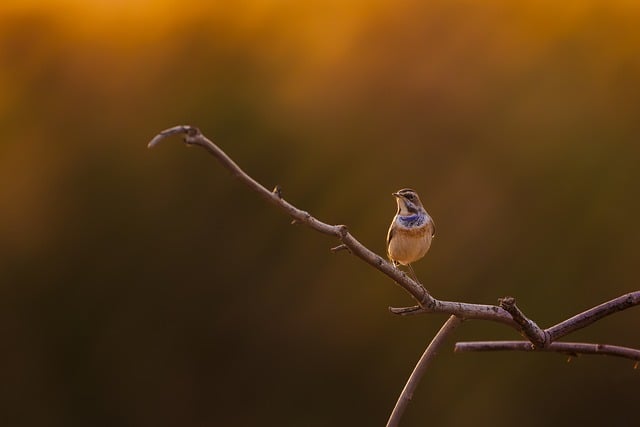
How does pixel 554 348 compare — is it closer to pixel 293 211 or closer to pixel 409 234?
pixel 409 234

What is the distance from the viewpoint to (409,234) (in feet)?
7.50

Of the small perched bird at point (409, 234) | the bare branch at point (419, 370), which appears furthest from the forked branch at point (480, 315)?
the small perched bird at point (409, 234)

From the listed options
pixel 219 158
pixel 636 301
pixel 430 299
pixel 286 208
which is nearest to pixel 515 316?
pixel 430 299

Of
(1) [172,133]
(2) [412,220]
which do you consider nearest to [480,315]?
(2) [412,220]

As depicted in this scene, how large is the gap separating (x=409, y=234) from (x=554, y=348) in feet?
2.12

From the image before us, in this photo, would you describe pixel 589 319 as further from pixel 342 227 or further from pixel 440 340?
pixel 342 227

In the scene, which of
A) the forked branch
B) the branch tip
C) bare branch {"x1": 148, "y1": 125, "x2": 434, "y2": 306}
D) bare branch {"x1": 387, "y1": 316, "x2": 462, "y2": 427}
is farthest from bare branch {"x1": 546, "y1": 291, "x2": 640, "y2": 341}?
the branch tip

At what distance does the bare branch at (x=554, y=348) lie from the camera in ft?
5.67

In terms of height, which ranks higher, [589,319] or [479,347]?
[589,319]

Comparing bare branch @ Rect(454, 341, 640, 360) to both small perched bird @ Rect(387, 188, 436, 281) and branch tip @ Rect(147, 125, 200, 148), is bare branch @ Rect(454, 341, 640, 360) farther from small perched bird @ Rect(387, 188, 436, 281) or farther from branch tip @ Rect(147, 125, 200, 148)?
branch tip @ Rect(147, 125, 200, 148)

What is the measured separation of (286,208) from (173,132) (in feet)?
0.73

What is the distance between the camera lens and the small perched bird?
229 cm

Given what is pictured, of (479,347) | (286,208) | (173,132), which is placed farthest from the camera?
(479,347)

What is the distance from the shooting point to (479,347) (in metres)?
1.73
